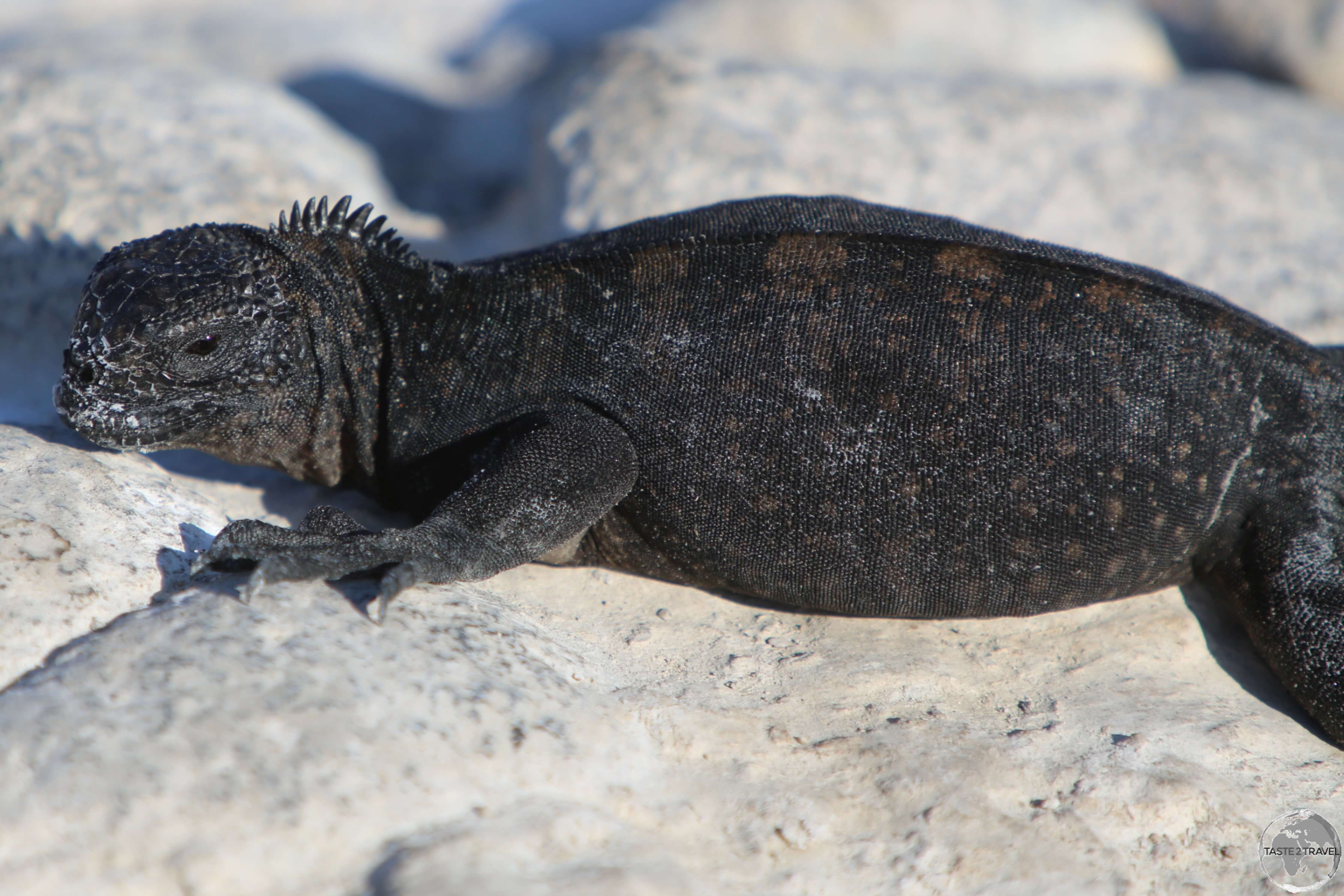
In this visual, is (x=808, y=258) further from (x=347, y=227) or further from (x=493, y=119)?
(x=493, y=119)

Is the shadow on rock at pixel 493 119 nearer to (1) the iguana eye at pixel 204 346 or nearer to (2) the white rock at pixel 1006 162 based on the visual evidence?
(2) the white rock at pixel 1006 162

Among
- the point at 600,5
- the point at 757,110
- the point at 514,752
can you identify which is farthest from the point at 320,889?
the point at 600,5

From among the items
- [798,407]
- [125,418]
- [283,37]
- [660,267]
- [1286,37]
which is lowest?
[125,418]

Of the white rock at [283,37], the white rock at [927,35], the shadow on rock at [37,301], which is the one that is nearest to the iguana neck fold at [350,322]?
the shadow on rock at [37,301]

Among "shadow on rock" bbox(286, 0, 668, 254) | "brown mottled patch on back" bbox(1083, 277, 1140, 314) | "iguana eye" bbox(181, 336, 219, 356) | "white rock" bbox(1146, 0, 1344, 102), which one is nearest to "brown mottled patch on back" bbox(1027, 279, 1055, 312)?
"brown mottled patch on back" bbox(1083, 277, 1140, 314)

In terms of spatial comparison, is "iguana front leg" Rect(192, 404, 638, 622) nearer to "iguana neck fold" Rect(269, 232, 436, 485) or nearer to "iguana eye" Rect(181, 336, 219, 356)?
"iguana neck fold" Rect(269, 232, 436, 485)

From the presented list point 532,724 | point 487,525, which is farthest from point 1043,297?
point 532,724
